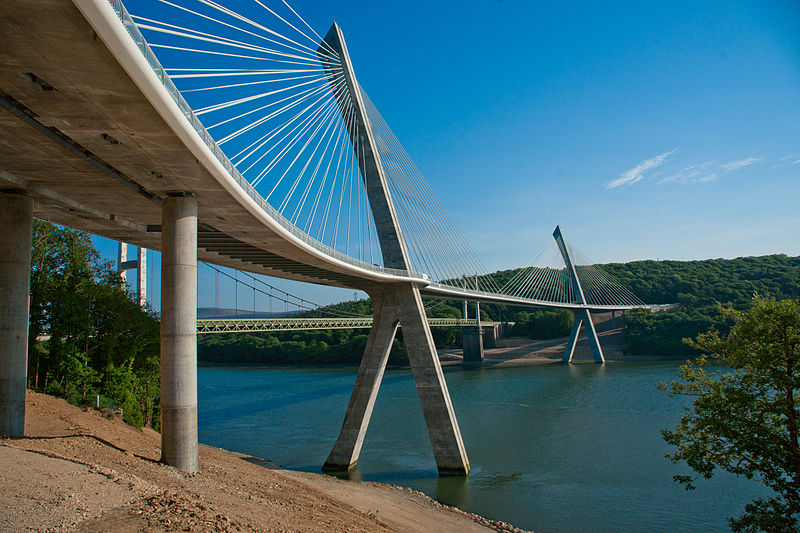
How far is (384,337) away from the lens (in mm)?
24109

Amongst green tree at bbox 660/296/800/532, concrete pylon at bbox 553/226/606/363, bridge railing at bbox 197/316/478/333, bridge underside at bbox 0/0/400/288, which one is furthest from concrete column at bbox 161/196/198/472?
concrete pylon at bbox 553/226/606/363

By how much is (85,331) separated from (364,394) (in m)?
11.8

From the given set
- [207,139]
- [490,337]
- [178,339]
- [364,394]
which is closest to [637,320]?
[490,337]

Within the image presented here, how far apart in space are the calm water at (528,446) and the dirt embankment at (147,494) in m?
3.17

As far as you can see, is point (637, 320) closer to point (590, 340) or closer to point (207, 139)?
point (590, 340)

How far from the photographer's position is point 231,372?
74000 mm

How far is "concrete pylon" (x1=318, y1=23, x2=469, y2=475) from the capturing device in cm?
2169

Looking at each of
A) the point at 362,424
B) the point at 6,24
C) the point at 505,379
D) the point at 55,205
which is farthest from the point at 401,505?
the point at 505,379

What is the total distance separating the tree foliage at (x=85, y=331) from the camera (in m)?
19.7

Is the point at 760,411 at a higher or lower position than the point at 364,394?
higher

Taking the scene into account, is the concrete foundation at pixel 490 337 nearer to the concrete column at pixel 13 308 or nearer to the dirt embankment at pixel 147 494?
the dirt embankment at pixel 147 494

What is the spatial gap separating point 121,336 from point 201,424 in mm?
12330

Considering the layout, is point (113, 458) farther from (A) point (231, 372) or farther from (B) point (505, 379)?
(A) point (231, 372)

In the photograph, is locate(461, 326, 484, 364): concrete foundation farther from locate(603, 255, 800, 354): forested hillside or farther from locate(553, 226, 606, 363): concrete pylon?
locate(603, 255, 800, 354): forested hillside
